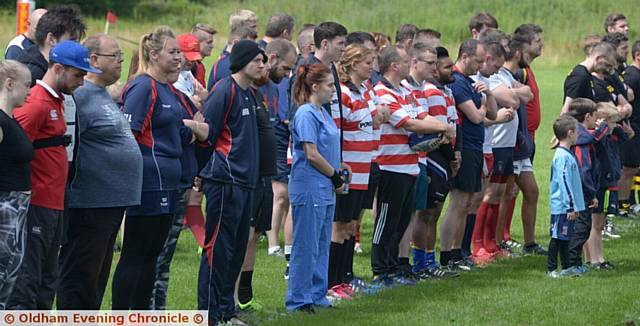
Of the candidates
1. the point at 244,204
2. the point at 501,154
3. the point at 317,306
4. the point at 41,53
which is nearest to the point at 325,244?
the point at 317,306

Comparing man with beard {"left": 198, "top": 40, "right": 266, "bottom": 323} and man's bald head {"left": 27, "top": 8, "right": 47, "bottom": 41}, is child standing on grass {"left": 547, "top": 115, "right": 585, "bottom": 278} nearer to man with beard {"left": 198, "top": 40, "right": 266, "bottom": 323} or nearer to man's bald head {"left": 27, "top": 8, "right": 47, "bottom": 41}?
man with beard {"left": 198, "top": 40, "right": 266, "bottom": 323}

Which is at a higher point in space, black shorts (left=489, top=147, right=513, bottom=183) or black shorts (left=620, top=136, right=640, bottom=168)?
black shorts (left=489, top=147, right=513, bottom=183)

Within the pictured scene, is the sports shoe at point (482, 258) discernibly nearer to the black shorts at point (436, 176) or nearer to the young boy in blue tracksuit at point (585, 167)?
the young boy in blue tracksuit at point (585, 167)

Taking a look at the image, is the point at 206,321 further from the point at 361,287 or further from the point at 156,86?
the point at 361,287

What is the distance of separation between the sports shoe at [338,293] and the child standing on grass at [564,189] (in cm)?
239

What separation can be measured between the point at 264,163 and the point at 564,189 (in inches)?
143

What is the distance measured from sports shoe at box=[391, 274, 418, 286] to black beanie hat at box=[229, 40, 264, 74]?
307 centimetres

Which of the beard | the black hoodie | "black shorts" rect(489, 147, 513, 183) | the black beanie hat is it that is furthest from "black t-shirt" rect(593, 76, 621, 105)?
the black hoodie

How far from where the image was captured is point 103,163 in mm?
7930

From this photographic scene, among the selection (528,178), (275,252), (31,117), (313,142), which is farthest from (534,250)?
(31,117)

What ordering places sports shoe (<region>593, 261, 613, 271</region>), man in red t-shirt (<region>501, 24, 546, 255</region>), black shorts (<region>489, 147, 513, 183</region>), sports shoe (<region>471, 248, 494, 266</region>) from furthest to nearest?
man in red t-shirt (<region>501, 24, 546, 255</region>) < black shorts (<region>489, 147, 513, 183</region>) < sports shoe (<region>471, 248, 494, 266</region>) < sports shoe (<region>593, 261, 613, 271</region>)

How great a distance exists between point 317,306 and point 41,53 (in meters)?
2.96

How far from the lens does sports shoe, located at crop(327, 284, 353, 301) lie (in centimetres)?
1041

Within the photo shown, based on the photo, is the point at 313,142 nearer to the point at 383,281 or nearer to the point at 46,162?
the point at 383,281
